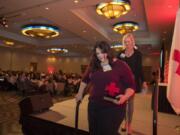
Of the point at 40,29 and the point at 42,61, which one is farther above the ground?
the point at 40,29

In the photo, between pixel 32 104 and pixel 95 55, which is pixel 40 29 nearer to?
pixel 32 104

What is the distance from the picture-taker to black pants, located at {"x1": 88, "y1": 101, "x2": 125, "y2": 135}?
1.81m

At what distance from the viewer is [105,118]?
1809 millimetres

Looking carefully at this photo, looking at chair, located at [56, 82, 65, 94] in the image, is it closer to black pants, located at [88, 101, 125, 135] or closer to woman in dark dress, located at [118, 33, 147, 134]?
woman in dark dress, located at [118, 33, 147, 134]

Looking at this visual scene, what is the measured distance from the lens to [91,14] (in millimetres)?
7516

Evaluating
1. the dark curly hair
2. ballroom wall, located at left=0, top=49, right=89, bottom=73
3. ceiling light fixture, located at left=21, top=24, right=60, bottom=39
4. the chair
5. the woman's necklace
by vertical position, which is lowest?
the chair

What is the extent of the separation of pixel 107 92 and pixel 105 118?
253 millimetres

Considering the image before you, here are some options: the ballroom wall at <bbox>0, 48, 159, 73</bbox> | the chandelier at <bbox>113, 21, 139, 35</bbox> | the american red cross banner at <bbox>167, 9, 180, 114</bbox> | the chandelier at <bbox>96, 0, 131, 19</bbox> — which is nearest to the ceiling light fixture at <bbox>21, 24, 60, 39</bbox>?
the chandelier at <bbox>113, 21, 139, 35</bbox>

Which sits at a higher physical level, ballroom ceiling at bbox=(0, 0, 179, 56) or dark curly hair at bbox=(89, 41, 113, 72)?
ballroom ceiling at bbox=(0, 0, 179, 56)

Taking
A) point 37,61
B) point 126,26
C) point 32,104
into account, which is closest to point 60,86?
point 126,26

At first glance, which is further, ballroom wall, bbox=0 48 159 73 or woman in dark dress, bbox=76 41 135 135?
ballroom wall, bbox=0 48 159 73

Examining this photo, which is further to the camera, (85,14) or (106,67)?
(85,14)

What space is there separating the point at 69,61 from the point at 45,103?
18923 millimetres

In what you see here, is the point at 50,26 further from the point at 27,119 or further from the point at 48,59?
the point at 48,59
